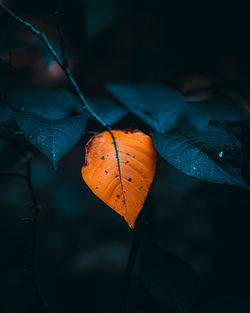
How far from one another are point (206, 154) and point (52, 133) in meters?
0.25

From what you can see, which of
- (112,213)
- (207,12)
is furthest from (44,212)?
(207,12)

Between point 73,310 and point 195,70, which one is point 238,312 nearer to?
point 73,310

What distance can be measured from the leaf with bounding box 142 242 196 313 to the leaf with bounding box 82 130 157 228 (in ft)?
0.61

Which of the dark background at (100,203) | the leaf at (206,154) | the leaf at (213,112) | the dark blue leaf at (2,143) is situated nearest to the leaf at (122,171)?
the leaf at (206,154)

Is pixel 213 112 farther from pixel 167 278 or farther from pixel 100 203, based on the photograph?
pixel 100 203

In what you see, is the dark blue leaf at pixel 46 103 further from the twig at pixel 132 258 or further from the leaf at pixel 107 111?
the twig at pixel 132 258

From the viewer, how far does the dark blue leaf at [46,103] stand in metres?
0.48

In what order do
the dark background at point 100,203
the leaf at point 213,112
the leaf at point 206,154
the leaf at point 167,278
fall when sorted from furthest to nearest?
the dark background at point 100,203 → the leaf at point 213,112 → the leaf at point 167,278 → the leaf at point 206,154

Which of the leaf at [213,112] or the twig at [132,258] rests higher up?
the leaf at [213,112]

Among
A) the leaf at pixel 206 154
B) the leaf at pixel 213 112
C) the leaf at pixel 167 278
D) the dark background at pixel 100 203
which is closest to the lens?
the leaf at pixel 206 154

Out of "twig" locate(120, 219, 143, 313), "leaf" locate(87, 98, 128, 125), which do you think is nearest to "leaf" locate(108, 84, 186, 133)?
"leaf" locate(87, 98, 128, 125)

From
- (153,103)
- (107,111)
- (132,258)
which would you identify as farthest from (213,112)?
(132,258)

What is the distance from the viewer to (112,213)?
1.49 metres

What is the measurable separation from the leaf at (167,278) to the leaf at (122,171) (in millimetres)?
186
